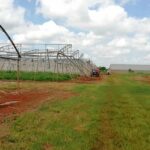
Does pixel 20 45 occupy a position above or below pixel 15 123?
above

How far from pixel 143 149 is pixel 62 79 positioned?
3723 centimetres

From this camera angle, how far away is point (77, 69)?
6638cm

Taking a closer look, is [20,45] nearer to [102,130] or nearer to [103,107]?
[103,107]

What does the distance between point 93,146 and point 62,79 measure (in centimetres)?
3706

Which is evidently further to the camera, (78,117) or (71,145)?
(78,117)

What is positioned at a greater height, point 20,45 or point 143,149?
point 20,45

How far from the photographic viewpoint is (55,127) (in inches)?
475

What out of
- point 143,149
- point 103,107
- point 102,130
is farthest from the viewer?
point 103,107

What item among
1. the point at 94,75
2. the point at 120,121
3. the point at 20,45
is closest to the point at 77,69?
the point at 94,75

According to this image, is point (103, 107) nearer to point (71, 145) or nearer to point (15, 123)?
point (15, 123)

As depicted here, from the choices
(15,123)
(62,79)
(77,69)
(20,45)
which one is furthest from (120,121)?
(77,69)

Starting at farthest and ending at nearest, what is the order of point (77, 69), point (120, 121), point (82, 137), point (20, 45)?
point (77, 69) < point (20, 45) < point (120, 121) < point (82, 137)

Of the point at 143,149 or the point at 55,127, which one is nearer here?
the point at 143,149

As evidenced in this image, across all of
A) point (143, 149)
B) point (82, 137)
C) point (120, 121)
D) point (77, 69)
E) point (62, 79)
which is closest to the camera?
point (143, 149)
